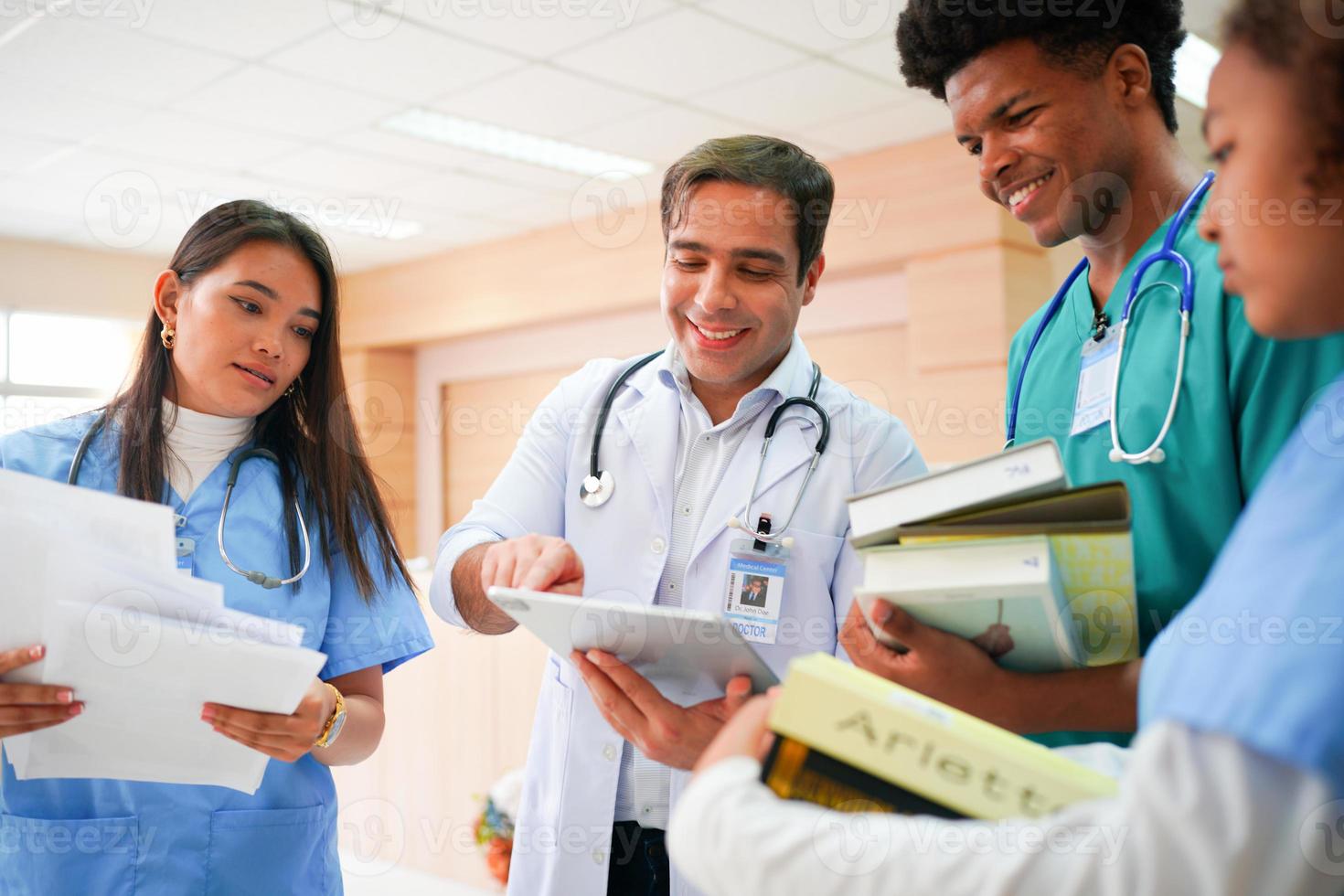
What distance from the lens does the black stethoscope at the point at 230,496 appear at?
159 centimetres

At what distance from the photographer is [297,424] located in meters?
1.80

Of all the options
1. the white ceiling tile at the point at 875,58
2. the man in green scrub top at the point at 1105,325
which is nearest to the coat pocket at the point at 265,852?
the man in green scrub top at the point at 1105,325

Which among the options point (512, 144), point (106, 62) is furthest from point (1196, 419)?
point (512, 144)

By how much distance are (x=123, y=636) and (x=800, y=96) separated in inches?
165

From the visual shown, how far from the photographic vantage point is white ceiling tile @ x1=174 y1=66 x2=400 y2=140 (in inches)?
181

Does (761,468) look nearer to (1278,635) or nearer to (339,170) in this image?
(1278,635)

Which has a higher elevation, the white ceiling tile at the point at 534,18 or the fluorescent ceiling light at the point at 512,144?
the fluorescent ceiling light at the point at 512,144

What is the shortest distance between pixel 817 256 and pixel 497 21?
273 cm

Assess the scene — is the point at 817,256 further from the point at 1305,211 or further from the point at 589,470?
the point at 1305,211

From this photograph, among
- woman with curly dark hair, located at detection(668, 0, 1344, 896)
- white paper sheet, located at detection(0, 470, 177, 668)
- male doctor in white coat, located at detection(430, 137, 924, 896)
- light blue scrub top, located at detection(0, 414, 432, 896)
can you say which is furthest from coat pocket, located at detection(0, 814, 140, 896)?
woman with curly dark hair, located at detection(668, 0, 1344, 896)

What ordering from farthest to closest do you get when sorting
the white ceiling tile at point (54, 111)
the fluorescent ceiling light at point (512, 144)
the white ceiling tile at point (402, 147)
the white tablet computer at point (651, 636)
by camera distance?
the white ceiling tile at point (402, 147)
the fluorescent ceiling light at point (512, 144)
the white ceiling tile at point (54, 111)
the white tablet computer at point (651, 636)

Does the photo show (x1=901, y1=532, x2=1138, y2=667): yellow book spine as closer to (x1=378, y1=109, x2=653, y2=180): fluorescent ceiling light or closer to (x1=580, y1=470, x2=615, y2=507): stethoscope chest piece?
(x1=580, y1=470, x2=615, y2=507): stethoscope chest piece

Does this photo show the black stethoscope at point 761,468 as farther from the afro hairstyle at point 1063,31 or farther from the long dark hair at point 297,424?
the afro hairstyle at point 1063,31

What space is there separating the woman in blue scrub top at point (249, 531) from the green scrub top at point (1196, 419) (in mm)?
1084
